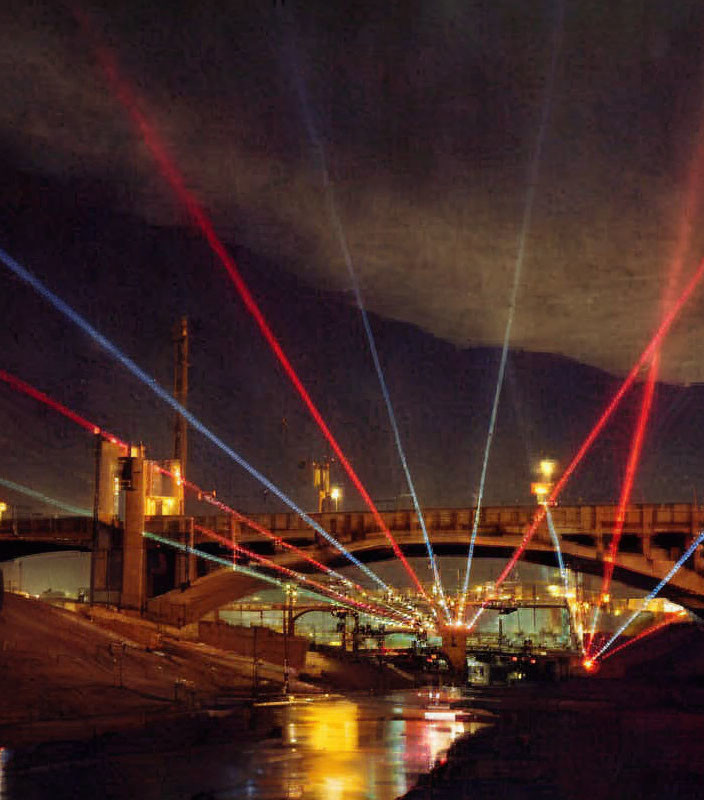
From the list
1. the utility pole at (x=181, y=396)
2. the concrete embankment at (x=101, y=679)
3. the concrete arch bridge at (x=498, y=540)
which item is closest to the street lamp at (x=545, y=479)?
the concrete arch bridge at (x=498, y=540)

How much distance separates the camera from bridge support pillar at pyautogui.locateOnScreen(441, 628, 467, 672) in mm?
83338

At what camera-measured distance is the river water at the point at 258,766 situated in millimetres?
14289

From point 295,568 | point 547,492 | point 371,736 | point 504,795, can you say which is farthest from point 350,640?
point 504,795

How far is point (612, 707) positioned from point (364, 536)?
4348cm

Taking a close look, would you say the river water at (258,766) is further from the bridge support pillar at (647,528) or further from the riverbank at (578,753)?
the bridge support pillar at (647,528)

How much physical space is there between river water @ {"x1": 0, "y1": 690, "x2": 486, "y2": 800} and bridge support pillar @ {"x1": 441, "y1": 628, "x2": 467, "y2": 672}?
59.5m

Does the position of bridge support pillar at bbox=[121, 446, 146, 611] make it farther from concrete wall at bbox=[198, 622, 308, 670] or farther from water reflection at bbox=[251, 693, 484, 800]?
water reflection at bbox=[251, 693, 484, 800]

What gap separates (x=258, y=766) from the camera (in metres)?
17.2

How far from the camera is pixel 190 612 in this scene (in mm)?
80375

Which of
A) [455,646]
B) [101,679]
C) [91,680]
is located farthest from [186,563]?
[91,680]

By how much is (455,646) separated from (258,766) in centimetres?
7021

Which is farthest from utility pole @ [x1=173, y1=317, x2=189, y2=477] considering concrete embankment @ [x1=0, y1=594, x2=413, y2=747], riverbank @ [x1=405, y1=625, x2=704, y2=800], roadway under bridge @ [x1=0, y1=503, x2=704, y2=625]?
riverbank @ [x1=405, y1=625, x2=704, y2=800]

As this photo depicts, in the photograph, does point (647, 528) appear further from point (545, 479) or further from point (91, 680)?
point (91, 680)

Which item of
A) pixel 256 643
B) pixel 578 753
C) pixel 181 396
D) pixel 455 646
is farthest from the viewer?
pixel 181 396
